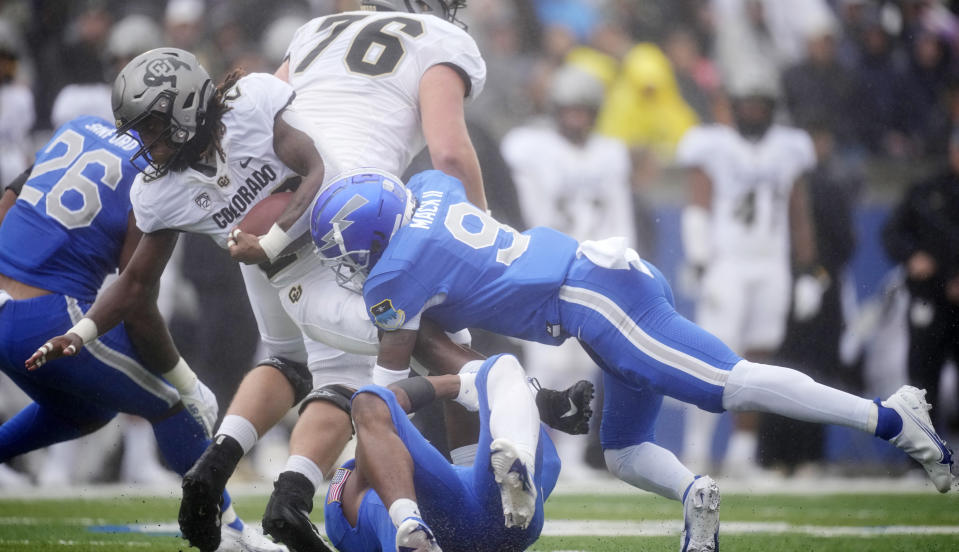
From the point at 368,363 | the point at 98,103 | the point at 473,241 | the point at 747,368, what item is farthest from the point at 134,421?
the point at 747,368

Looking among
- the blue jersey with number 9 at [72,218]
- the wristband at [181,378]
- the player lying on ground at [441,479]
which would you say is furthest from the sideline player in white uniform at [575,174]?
the player lying on ground at [441,479]

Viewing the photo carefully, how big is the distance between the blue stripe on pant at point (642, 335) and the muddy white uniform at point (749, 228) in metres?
3.62

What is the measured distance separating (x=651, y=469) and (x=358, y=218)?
123cm

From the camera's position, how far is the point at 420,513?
141 inches

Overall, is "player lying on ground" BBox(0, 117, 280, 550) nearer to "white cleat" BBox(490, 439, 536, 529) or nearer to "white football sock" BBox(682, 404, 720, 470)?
"white cleat" BBox(490, 439, 536, 529)

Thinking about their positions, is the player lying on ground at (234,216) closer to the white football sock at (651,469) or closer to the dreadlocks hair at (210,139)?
the dreadlocks hair at (210,139)

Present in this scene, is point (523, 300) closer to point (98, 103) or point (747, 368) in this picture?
point (747, 368)

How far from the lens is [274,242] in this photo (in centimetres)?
417

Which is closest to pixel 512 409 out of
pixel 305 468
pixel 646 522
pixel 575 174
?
pixel 305 468

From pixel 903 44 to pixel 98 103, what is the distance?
5.41m

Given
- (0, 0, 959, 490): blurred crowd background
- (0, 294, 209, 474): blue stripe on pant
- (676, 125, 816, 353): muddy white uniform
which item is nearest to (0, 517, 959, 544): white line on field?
(0, 294, 209, 474): blue stripe on pant

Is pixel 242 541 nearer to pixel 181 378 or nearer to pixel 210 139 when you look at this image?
pixel 181 378

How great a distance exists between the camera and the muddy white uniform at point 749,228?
25.1 feet

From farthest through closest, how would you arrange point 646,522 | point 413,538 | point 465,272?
point 646,522 < point 465,272 < point 413,538
